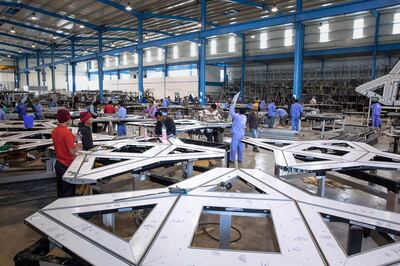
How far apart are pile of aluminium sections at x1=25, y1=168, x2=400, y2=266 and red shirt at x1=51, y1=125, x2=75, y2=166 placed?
61.7 inches

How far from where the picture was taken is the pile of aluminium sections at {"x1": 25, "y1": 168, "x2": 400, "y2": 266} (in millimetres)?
1426

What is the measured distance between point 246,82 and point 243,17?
7837mm

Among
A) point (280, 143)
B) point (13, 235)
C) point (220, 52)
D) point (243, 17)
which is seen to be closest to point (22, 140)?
point (13, 235)

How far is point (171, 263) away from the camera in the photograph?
138cm

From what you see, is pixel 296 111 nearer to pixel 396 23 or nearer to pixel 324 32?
pixel 396 23

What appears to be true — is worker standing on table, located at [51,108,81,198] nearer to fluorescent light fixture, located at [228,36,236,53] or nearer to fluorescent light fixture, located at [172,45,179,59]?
fluorescent light fixture, located at [228,36,236,53]

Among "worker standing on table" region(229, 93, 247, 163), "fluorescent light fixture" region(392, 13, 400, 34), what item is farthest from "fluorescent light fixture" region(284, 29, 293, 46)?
"worker standing on table" region(229, 93, 247, 163)

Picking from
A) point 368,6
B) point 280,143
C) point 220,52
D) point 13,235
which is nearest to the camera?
point 13,235

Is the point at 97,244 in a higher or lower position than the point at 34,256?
higher

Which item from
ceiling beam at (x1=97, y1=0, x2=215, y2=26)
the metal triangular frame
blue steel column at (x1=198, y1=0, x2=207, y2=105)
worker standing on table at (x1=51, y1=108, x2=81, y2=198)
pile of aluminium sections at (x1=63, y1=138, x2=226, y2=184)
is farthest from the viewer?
ceiling beam at (x1=97, y1=0, x2=215, y2=26)

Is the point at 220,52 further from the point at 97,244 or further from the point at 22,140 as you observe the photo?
the point at 97,244

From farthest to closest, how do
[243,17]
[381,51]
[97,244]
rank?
1. [243,17]
2. [381,51]
3. [97,244]

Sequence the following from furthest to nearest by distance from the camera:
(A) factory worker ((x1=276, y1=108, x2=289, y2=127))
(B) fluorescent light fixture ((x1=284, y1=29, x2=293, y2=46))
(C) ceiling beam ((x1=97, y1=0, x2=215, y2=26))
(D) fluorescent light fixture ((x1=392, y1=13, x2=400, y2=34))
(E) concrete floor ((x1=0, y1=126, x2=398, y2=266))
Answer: (B) fluorescent light fixture ((x1=284, y1=29, x2=293, y2=46)) < (D) fluorescent light fixture ((x1=392, y1=13, x2=400, y2=34)) < (C) ceiling beam ((x1=97, y1=0, x2=215, y2=26)) < (A) factory worker ((x1=276, y1=108, x2=289, y2=127)) < (E) concrete floor ((x1=0, y1=126, x2=398, y2=266))

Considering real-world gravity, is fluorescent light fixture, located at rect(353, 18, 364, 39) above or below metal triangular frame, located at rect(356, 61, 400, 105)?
above
